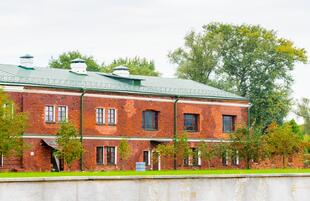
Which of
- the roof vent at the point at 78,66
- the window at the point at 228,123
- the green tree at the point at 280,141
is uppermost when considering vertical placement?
the roof vent at the point at 78,66

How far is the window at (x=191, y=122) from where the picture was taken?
62.3m

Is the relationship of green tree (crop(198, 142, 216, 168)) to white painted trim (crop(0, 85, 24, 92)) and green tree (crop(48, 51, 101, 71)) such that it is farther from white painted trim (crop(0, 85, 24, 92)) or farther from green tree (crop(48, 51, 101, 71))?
green tree (crop(48, 51, 101, 71))

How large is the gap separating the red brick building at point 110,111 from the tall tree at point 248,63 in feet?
56.2

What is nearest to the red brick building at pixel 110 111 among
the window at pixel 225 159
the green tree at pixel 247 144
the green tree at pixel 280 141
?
the window at pixel 225 159

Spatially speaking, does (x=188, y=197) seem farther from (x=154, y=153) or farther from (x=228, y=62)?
(x=228, y=62)

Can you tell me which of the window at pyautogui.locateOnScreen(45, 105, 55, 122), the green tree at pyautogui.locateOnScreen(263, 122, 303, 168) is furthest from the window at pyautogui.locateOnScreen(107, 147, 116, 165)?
the green tree at pyautogui.locateOnScreen(263, 122, 303, 168)

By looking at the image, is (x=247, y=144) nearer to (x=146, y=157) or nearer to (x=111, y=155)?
(x=146, y=157)

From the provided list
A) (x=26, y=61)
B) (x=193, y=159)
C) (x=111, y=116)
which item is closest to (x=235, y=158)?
(x=193, y=159)

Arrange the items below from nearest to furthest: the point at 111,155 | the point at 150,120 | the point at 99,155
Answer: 1. the point at 99,155
2. the point at 111,155
3. the point at 150,120

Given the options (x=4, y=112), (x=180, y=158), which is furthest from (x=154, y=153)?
(x=4, y=112)

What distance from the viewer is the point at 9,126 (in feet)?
153

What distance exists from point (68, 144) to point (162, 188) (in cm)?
2524

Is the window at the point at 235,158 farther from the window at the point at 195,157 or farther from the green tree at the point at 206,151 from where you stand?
the window at the point at 195,157

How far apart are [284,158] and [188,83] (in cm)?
1020
